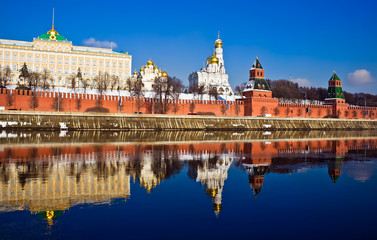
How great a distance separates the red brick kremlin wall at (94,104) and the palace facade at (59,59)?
18.4m

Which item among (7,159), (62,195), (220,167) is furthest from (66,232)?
(7,159)

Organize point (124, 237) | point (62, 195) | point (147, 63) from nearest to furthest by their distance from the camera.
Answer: point (124, 237)
point (62, 195)
point (147, 63)

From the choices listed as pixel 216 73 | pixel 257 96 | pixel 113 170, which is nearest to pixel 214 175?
pixel 113 170

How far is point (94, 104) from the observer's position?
115ft

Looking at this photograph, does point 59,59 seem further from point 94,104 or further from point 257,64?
point 257,64

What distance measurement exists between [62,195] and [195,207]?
2.66m

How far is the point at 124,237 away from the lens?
5.27 meters

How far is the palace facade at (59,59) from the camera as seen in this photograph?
51906mm

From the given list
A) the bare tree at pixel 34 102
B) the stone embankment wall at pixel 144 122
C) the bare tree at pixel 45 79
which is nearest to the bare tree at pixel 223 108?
the stone embankment wall at pixel 144 122

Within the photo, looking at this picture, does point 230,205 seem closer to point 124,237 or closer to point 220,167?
point 124,237

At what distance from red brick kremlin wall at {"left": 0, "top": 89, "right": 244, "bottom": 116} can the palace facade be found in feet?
60.5

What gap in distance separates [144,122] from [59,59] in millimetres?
27685

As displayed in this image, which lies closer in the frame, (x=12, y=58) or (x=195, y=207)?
(x=195, y=207)

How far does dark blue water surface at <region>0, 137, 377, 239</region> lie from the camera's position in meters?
5.62
